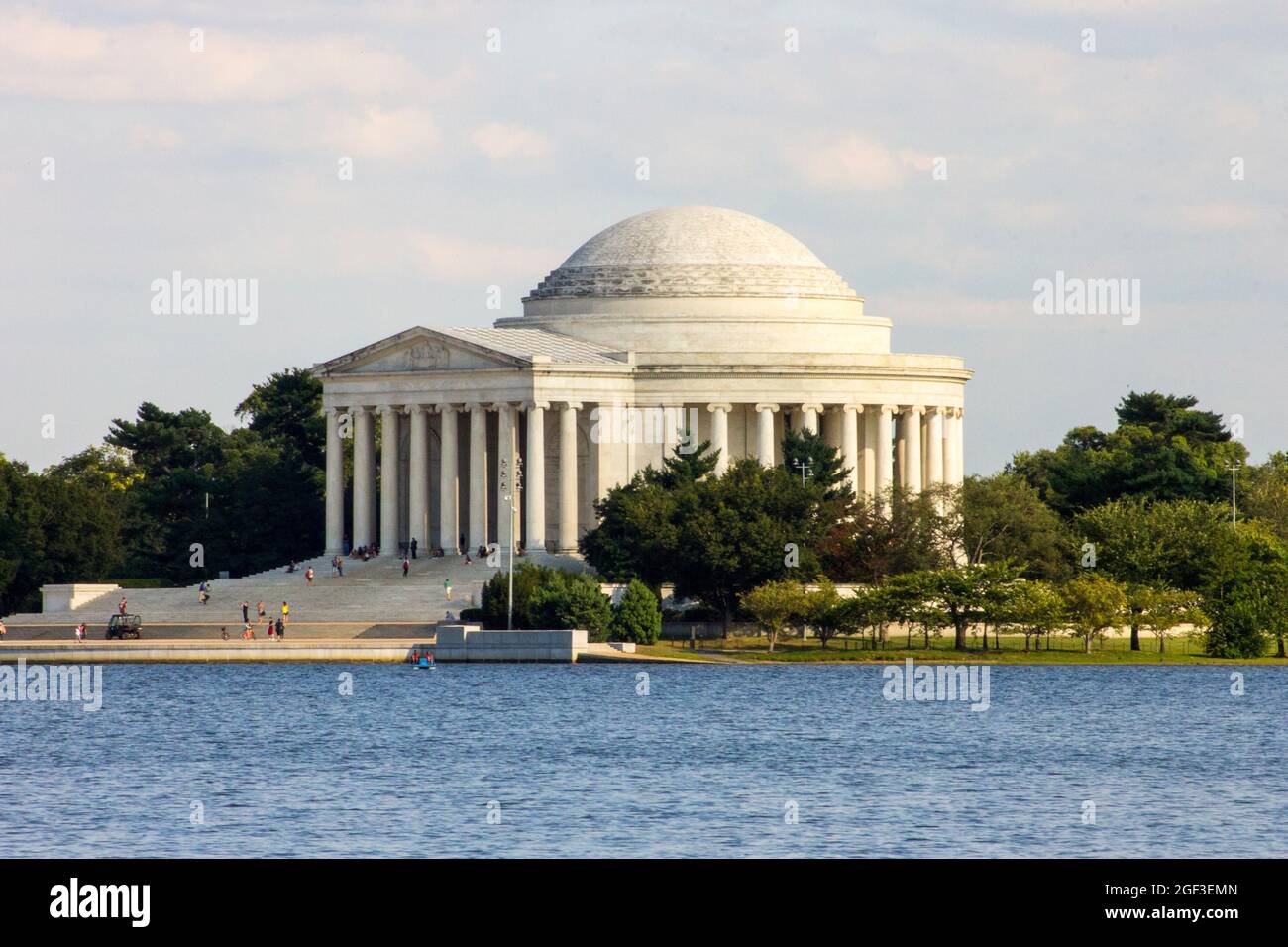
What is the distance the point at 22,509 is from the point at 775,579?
42.0 meters

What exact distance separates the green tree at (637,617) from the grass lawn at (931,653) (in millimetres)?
568

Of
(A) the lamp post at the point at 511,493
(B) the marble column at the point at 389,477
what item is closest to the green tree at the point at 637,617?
(A) the lamp post at the point at 511,493

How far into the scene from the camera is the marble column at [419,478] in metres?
130

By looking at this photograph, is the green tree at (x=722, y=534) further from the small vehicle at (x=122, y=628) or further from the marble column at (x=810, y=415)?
the small vehicle at (x=122, y=628)

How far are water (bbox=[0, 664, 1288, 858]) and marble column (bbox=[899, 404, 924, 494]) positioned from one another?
3692cm

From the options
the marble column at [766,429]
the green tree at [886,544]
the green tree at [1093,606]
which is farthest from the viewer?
the marble column at [766,429]

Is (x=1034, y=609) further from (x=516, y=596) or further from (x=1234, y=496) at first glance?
(x=1234, y=496)

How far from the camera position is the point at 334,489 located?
134 m

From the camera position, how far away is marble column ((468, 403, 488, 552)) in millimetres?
128750

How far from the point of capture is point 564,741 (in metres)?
70.6

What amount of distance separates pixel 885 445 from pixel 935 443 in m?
4.21
